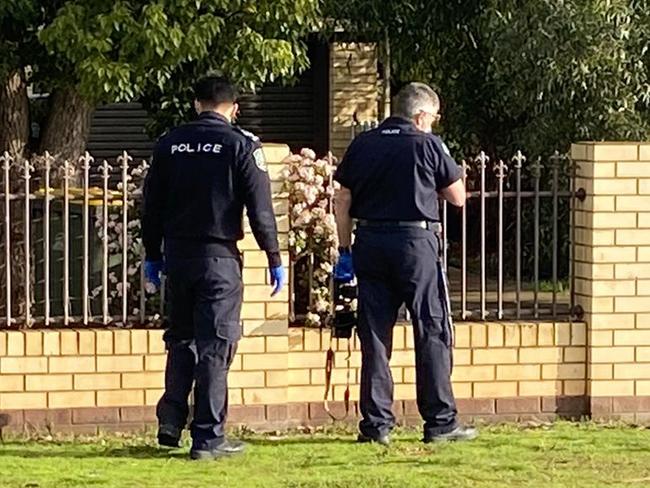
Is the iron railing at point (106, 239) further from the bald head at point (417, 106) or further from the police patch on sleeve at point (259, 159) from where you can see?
the police patch on sleeve at point (259, 159)

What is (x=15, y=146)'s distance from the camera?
36.2 feet

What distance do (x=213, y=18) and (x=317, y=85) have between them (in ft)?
24.0

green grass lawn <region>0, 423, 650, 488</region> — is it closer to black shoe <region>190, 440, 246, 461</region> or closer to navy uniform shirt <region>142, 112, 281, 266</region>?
black shoe <region>190, 440, 246, 461</region>

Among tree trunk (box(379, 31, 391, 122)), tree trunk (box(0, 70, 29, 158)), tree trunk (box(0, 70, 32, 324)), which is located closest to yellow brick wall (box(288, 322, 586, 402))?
tree trunk (box(0, 70, 32, 324))

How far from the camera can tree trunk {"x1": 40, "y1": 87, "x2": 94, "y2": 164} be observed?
11133mm

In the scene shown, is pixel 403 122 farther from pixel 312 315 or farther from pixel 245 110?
pixel 245 110

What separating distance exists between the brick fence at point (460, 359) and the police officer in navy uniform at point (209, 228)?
927 millimetres

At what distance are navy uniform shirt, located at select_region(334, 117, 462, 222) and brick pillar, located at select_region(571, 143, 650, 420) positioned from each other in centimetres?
135

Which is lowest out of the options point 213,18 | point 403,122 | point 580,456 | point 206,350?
point 580,456

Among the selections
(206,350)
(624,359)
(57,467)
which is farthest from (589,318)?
(57,467)

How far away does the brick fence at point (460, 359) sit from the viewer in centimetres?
876

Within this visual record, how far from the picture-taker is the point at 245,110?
55.9 feet

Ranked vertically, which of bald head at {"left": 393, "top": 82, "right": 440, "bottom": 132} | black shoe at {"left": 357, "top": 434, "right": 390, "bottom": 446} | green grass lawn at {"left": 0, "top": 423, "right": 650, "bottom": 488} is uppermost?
bald head at {"left": 393, "top": 82, "right": 440, "bottom": 132}

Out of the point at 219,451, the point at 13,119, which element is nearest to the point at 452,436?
the point at 219,451
